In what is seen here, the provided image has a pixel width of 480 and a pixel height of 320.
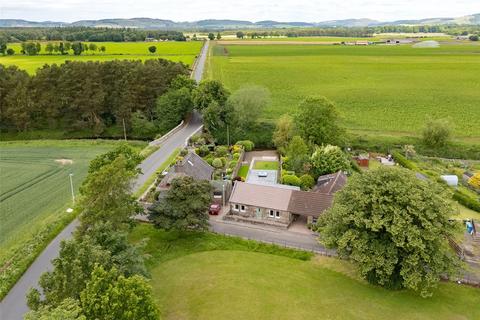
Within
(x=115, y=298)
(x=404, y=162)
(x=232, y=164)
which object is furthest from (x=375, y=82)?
(x=115, y=298)

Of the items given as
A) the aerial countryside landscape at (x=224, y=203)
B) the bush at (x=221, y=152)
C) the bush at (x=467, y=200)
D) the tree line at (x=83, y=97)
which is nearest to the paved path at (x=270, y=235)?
the aerial countryside landscape at (x=224, y=203)

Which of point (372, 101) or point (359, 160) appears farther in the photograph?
point (372, 101)

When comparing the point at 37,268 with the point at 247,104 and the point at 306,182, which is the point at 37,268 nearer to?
the point at 306,182

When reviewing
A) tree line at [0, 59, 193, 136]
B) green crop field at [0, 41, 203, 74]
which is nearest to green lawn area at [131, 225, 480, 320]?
tree line at [0, 59, 193, 136]

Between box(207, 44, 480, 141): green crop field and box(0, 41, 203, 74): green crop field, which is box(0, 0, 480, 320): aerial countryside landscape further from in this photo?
box(0, 41, 203, 74): green crop field

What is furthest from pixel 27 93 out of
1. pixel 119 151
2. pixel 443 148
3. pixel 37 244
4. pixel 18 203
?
pixel 443 148

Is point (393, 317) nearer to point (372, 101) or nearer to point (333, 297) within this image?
A: point (333, 297)

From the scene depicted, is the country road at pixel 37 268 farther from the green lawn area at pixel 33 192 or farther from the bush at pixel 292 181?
the bush at pixel 292 181

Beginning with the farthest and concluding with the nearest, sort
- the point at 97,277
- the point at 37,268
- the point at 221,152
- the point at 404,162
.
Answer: the point at 221,152, the point at 404,162, the point at 37,268, the point at 97,277
